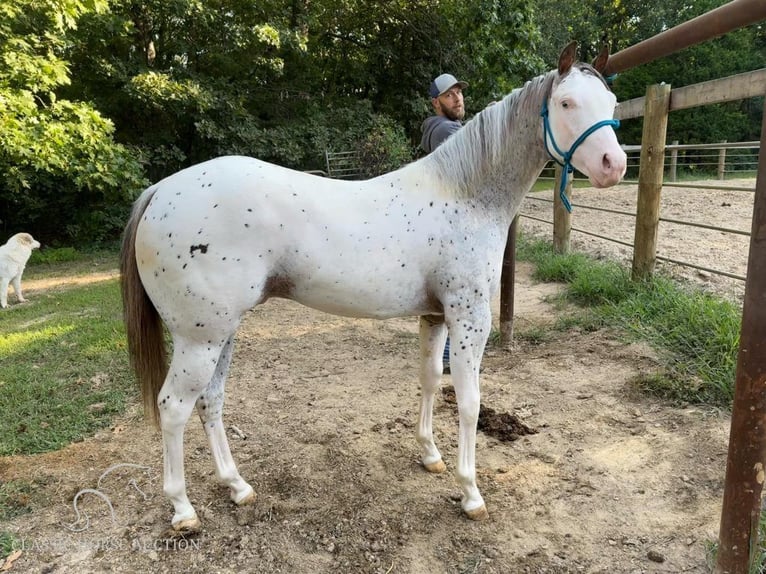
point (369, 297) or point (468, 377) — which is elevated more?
point (369, 297)

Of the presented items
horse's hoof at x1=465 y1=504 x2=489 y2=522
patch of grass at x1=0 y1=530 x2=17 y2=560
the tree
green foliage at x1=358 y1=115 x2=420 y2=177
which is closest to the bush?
green foliage at x1=358 y1=115 x2=420 y2=177

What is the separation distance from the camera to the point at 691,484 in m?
2.24

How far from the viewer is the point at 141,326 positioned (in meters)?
2.06

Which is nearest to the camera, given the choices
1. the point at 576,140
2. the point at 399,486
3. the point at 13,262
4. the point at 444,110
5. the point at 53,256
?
the point at 576,140

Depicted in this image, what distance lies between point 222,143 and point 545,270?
8.24 meters

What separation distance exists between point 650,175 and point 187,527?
4.39 metres

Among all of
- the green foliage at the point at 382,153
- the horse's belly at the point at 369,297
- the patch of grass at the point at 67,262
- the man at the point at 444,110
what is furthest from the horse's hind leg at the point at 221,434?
the green foliage at the point at 382,153

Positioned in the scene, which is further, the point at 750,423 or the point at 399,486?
the point at 399,486

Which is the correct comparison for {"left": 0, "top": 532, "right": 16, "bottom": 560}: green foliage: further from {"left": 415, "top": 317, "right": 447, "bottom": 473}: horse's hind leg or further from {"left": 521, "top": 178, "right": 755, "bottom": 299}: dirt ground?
{"left": 521, "top": 178, "right": 755, "bottom": 299}: dirt ground

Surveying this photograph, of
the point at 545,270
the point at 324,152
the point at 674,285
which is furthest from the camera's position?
the point at 324,152

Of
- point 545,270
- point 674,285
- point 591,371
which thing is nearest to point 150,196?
point 591,371

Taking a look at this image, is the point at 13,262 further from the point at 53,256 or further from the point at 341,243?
the point at 341,243

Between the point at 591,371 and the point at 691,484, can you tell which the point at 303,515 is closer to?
the point at 691,484

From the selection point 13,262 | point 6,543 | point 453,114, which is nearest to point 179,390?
point 6,543
